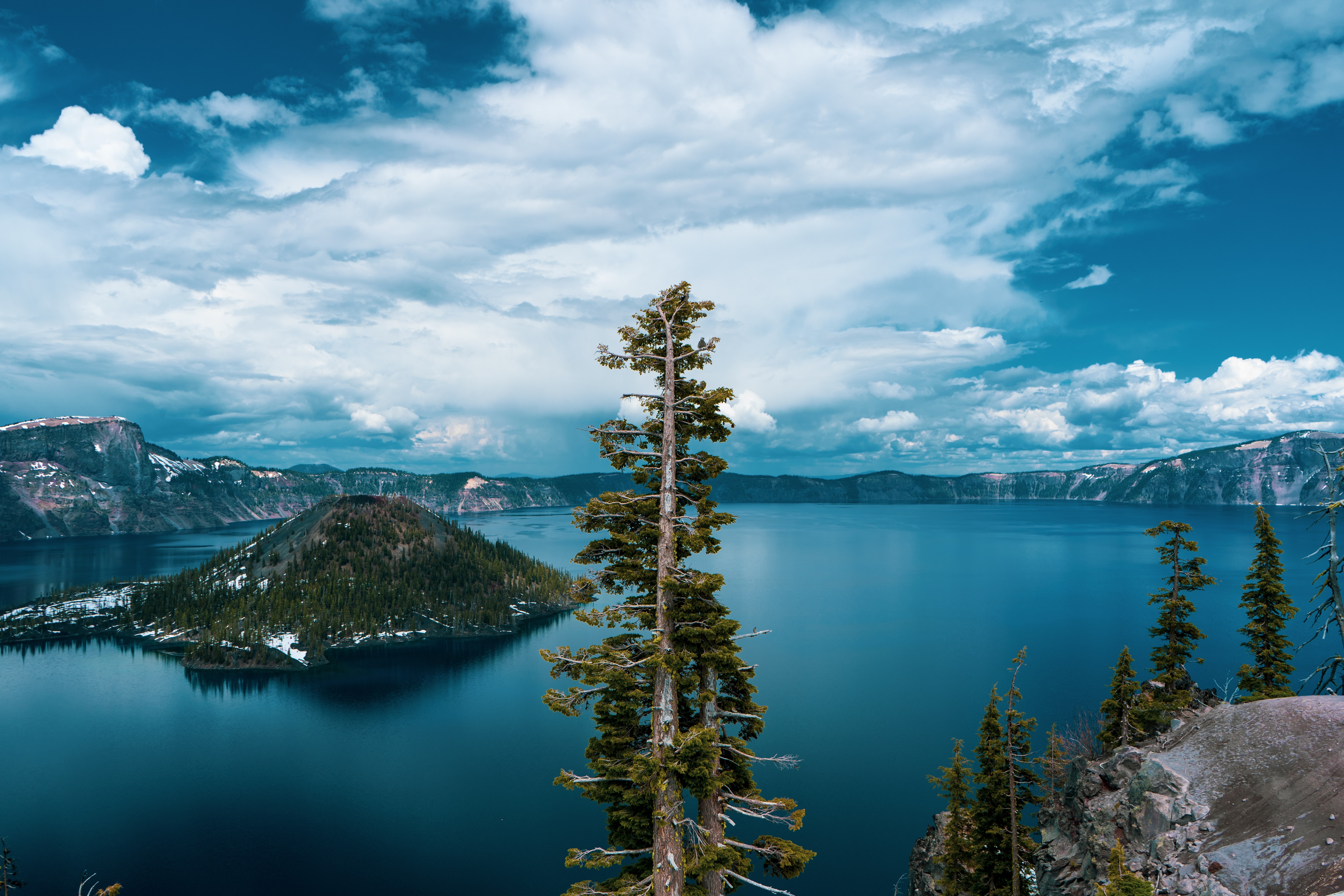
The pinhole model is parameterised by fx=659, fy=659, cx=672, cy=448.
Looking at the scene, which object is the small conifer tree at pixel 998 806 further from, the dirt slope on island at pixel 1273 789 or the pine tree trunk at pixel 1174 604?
the pine tree trunk at pixel 1174 604

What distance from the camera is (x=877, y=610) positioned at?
156m

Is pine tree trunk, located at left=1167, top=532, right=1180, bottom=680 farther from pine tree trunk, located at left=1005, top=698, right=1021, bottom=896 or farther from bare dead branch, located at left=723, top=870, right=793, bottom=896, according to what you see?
bare dead branch, located at left=723, top=870, right=793, bottom=896

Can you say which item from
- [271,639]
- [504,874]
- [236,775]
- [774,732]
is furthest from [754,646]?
[271,639]

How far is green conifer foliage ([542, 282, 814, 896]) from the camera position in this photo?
14938 mm

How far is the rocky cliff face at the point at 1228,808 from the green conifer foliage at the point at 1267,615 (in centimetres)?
1706

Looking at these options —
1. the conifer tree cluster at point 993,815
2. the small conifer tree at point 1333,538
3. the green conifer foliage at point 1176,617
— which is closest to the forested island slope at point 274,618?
the conifer tree cluster at point 993,815

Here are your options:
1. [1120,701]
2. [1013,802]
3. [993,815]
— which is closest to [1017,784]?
[993,815]

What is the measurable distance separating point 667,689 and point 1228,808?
2344 centimetres

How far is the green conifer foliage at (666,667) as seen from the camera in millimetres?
14938

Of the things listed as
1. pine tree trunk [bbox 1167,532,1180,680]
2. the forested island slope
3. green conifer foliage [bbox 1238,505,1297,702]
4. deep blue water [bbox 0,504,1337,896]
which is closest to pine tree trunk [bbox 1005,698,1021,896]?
pine tree trunk [bbox 1167,532,1180,680]

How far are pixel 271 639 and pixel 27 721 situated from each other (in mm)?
56717

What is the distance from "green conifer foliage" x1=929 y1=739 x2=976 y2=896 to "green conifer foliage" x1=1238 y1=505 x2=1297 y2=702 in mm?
21207

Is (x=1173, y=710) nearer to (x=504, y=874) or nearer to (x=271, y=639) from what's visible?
(x=504, y=874)

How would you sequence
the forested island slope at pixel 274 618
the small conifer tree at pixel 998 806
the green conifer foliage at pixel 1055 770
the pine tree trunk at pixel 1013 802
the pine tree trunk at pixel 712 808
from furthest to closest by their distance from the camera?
the forested island slope at pixel 274 618 → the green conifer foliage at pixel 1055 770 → the small conifer tree at pixel 998 806 → the pine tree trunk at pixel 1013 802 → the pine tree trunk at pixel 712 808
